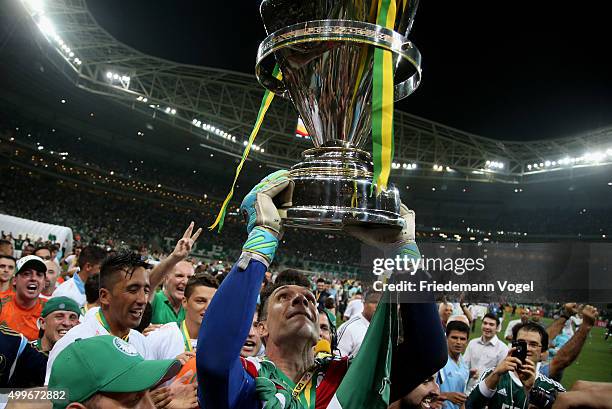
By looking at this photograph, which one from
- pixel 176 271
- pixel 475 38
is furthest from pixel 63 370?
pixel 475 38

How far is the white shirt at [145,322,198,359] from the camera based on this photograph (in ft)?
9.79

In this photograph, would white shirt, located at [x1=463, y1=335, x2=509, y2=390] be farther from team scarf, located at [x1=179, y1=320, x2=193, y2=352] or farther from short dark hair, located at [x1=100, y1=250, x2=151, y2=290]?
short dark hair, located at [x1=100, y1=250, x2=151, y2=290]

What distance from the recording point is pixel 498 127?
12.4 meters

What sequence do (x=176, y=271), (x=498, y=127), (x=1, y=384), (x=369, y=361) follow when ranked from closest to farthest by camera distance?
(x=369, y=361)
(x=1, y=384)
(x=176, y=271)
(x=498, y=127)

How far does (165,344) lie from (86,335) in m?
0.51

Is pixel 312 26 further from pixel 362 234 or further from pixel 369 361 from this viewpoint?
pixel 369 361

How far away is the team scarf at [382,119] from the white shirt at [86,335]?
6.36 ft

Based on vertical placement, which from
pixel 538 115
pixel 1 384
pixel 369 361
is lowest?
pixel 1 384

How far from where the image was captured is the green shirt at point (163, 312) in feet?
14.1

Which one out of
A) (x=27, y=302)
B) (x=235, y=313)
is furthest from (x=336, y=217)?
(x=27, y=302)

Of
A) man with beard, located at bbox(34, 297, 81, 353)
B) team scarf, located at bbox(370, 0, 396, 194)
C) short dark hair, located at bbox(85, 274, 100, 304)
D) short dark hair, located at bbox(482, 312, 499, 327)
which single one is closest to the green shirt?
short dark hair, located at bbox(85, 274, 100, 304)

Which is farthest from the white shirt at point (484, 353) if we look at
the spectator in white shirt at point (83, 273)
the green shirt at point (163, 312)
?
the spectator in white shirt at point (83, 273)

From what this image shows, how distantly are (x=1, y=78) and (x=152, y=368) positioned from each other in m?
27.7

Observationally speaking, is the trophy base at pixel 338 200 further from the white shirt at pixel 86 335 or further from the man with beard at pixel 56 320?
the man with beard at pixel 56 320
